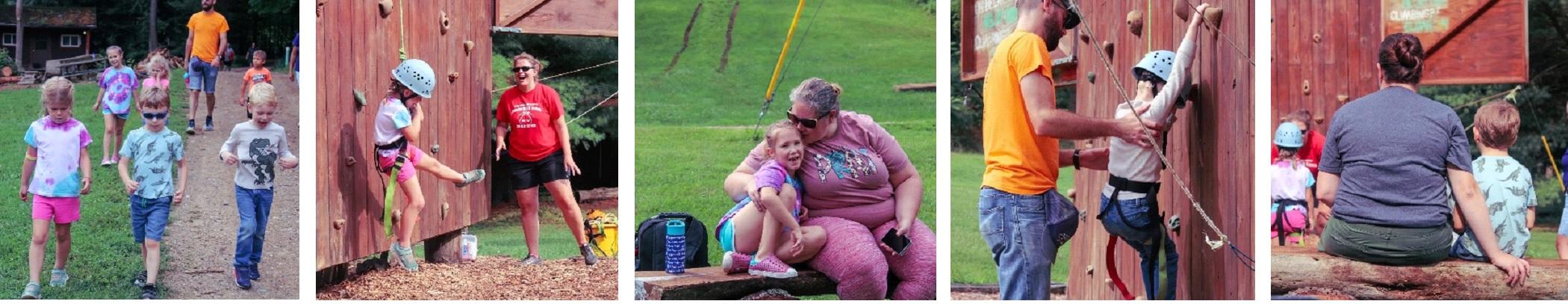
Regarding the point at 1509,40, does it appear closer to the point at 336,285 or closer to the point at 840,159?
the point at 840,159

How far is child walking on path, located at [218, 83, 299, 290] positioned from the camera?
6.53m

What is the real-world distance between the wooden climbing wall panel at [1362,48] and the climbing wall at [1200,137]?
1.11m

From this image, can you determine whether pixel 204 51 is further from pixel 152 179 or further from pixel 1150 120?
pixel 1150 120

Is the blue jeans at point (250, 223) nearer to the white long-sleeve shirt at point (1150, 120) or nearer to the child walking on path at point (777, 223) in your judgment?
the child walking on path at point (777, 223)

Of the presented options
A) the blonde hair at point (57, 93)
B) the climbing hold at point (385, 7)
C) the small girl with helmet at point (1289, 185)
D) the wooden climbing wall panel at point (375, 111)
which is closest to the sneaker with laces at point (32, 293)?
the blonde hair at point (57, 93)

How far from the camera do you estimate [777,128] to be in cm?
601

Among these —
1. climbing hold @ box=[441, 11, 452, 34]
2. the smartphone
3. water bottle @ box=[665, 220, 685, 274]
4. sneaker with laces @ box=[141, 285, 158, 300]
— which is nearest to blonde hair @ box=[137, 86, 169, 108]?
sneaker with laces @ box=[141, 285, 158, 300]

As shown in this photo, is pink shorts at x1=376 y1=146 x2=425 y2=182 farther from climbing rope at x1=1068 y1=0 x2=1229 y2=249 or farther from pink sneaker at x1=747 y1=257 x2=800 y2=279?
climbing rope at x1=1068 y1=0 x2=1229 y2=249

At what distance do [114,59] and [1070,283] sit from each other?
14.4 ft

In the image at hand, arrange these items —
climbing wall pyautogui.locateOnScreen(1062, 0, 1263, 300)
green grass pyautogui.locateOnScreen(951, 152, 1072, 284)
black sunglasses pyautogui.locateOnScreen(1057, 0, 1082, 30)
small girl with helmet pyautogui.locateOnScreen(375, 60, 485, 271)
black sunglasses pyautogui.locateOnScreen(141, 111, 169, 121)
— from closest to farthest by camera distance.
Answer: climbing wall pyautogui.locateOnScreen(1062, 0, 1263, 300) → black sunglasses pyautogui.locateOnScreen(1057, 0, 1082, 30) → small girl with helmet pyautogui.locateOnScreen(375, 60, 485, 271) → black sunglasses pyautogui.locateOnScreen(141, 111, 169, 121) → green grass pyautogui.locateOnScreen(951, 152, 1072, 284)

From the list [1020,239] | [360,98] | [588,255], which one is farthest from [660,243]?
[1020,239]

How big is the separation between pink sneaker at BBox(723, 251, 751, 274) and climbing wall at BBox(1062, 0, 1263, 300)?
143cm

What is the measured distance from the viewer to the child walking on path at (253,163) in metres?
6.53

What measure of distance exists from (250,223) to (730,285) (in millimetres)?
2188
